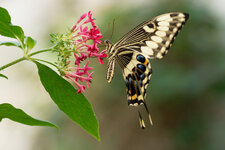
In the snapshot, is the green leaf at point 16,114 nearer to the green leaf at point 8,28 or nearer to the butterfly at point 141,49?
the green leaf at point 8,28

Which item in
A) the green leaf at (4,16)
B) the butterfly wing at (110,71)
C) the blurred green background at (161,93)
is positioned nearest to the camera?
the green leaf at (4,16)

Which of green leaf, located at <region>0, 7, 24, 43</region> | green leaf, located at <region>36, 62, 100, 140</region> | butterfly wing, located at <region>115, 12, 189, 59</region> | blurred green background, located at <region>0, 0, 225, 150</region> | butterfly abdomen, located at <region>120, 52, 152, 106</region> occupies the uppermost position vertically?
green leaf, located at <region>0, 7, 24, 43</region>

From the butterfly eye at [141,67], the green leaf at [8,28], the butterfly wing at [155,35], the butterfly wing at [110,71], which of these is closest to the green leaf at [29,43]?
the green leaf at [8,28]

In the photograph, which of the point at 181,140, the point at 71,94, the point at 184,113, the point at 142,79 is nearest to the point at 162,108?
the point at 184,113

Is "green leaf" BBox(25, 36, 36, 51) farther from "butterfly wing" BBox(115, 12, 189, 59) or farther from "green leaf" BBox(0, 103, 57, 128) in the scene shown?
"butterfly wing" BBox(115, 12, 189, 59)

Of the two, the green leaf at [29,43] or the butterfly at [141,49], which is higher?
the green leaf at [29,43]

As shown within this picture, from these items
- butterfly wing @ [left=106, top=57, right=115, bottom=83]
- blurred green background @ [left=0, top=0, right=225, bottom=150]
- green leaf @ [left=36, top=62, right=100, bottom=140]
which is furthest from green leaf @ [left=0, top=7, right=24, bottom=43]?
blurred green background @ [left=0, top=0, right=225, bottom=150]
